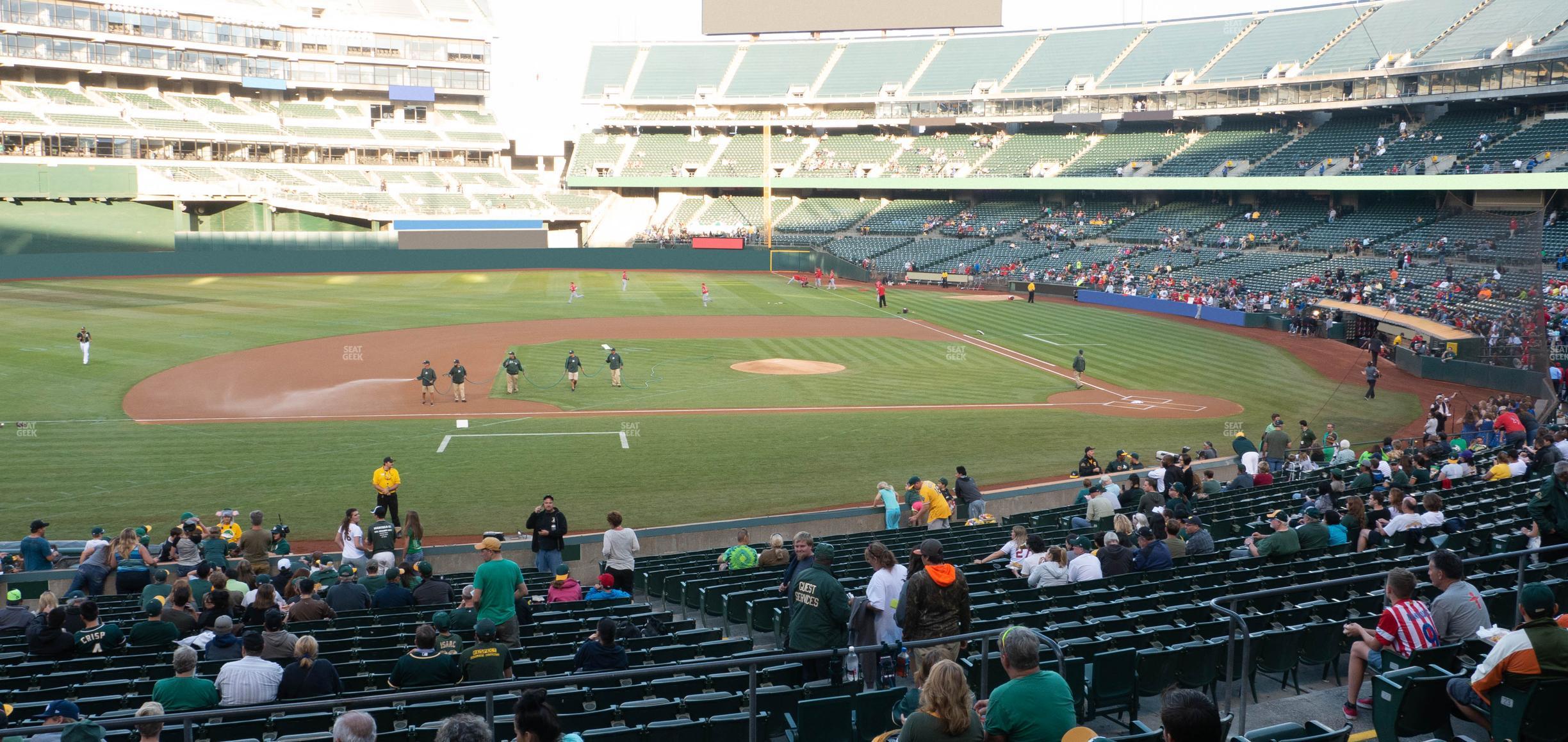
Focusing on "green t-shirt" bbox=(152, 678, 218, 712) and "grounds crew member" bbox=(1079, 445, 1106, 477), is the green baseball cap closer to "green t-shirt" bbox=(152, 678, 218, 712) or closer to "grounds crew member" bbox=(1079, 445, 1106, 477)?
"green t-shirt" bbox=(152, 678, 218, 712)

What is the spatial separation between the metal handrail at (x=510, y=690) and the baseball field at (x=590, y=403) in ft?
42.2

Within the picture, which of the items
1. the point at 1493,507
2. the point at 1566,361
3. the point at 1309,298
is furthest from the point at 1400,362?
the point at 1493,507

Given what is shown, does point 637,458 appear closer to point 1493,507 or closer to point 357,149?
point 1493,507

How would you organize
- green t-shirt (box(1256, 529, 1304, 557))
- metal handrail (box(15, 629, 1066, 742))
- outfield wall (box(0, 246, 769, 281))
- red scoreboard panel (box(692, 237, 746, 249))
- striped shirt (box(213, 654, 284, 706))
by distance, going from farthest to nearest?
red scoreboard panel (box(692, 237, 746, 249)), outfield wall (box(0, 246, 769, 281)), green t-shirt (box(1256, 529, 1304, 557)), striped shirt (box(213, 654, 284, 706)), metal handrail (box(15, 629, 1066, 742))

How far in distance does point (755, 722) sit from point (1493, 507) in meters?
12.7

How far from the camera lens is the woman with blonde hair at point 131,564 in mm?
14531

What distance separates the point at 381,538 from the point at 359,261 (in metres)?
61.1

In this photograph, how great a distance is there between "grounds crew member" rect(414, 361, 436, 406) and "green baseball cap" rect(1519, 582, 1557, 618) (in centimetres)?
2819

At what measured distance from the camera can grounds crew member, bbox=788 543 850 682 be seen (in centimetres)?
917

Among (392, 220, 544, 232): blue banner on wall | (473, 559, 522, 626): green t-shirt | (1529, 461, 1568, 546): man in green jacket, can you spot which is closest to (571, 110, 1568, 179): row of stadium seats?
(392, 220, 544, 232): blue banner on wall

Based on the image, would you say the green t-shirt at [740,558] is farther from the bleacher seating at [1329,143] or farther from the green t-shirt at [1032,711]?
the bleacher seating at [1329,143]

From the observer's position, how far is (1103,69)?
262 ft

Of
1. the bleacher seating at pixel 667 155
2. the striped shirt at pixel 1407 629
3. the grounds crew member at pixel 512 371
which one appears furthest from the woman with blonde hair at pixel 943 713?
the bleacher seating at pixel 667 155

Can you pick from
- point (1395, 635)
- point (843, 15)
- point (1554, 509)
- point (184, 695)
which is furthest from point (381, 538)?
point (843, 15)
